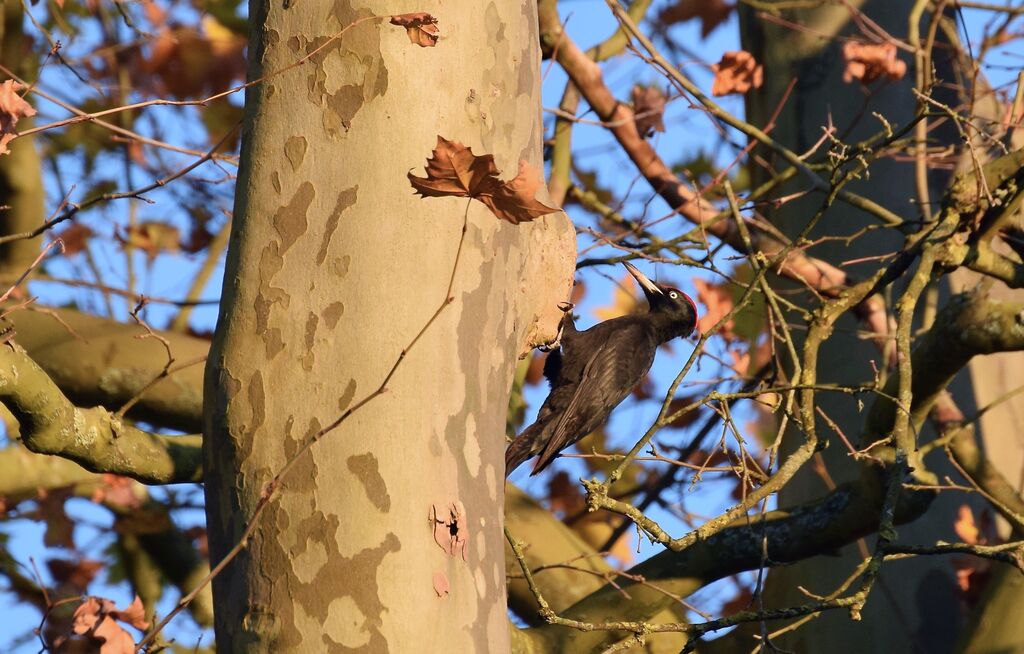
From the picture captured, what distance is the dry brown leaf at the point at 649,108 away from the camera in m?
5.31

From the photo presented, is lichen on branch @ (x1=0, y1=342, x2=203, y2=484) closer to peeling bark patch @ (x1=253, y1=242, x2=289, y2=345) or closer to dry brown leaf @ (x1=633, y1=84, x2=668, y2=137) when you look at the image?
peeling bark patch @ (x1=253, y1=242, x2=289, y2=345)

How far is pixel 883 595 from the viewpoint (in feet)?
15.3

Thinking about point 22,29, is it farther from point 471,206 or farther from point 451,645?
point 451,645

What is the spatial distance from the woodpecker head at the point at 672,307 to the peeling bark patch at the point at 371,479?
3.27 metres

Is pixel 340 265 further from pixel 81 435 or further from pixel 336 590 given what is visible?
pixel 81 435

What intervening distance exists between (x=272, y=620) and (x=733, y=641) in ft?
9.28

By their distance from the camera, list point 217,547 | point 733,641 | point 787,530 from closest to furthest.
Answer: point 217,547 → point 787,530 → point 733,641

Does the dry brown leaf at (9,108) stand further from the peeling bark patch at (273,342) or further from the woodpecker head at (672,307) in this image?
the woodpecker head at (672,307)

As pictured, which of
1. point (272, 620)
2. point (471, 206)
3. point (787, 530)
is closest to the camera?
point (272, 620)

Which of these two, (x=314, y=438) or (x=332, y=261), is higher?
(x=332, y=261)

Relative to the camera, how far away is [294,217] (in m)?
2.23

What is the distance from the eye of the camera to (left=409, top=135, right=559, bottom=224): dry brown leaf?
197 centimetres

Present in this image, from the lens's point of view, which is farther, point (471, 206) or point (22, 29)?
point (22, 29)

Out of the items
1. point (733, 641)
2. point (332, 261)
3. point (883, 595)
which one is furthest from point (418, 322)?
point (883, 595)
